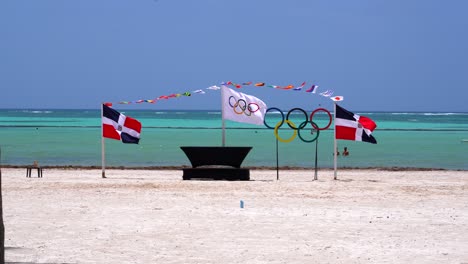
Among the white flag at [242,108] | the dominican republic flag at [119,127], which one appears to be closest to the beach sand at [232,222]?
the white flag at [242,108]

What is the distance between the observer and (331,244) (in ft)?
33.0

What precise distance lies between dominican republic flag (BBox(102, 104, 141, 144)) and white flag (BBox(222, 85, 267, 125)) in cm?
267

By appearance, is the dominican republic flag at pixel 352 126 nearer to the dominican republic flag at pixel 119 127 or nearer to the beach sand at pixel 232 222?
the beach sand at pixel 232 222

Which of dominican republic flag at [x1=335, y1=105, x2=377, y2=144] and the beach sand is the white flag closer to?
dominican republic flag at [x1=335, y1=105, x2=377, y2=144]

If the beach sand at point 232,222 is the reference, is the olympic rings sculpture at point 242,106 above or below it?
above

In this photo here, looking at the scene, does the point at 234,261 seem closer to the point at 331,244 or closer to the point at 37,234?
the point at 331,244

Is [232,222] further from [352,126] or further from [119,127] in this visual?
[119,127]

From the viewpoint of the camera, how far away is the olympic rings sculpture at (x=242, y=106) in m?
20.8

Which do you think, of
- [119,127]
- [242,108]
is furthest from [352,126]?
[119,127]

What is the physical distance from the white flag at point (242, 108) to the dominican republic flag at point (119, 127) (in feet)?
8.77

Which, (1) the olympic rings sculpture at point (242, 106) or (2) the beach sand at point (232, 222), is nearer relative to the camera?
(2) the beach sand at point (232, 222)

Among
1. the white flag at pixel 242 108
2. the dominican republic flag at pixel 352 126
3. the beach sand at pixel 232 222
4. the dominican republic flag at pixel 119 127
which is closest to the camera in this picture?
the beach sand at pixel 232 222

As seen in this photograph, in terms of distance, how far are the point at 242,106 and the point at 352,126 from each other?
299 centimetres

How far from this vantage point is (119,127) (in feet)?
71.3
